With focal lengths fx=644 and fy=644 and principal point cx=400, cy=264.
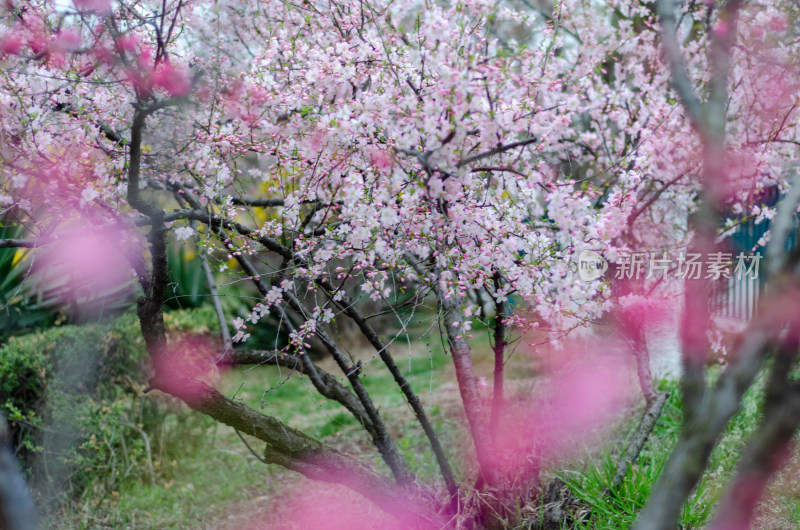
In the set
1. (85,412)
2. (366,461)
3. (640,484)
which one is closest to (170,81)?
(85,412)

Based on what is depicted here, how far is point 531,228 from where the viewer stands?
10.3ft

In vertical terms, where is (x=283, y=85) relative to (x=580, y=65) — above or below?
below

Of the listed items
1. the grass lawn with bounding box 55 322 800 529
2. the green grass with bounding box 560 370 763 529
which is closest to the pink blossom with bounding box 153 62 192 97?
the grass lawn with bounding box 55 322 800 529

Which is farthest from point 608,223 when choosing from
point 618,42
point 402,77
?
point 618,42

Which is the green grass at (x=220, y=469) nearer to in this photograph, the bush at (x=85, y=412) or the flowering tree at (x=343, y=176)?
the bush at (x=85, y=412)

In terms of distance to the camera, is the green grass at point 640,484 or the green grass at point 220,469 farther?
the green grass at point 220,469

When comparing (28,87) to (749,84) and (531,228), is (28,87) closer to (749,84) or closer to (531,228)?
(531,228)

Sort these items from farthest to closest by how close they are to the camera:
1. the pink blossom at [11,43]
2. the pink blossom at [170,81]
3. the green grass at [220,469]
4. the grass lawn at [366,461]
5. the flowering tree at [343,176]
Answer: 1. the green grass at [220,469]
2. the grass lawn at [366,461]
3. the pink blossom at [11,43]
4. the pink blossom at [170,81]
5. the flowering tree at [343,176]

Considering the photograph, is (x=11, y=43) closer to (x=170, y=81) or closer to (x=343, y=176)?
(x=170, y=81)

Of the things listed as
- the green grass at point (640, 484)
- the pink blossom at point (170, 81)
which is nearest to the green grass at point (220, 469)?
the green grass at point (640, 484)

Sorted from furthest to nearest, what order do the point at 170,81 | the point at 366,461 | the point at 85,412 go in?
the point at 366,461
the point at 85,412
the point at 170,81

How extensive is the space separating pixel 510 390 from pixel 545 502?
89.0 inches

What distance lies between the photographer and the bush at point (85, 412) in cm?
445

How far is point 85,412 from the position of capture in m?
4.60
